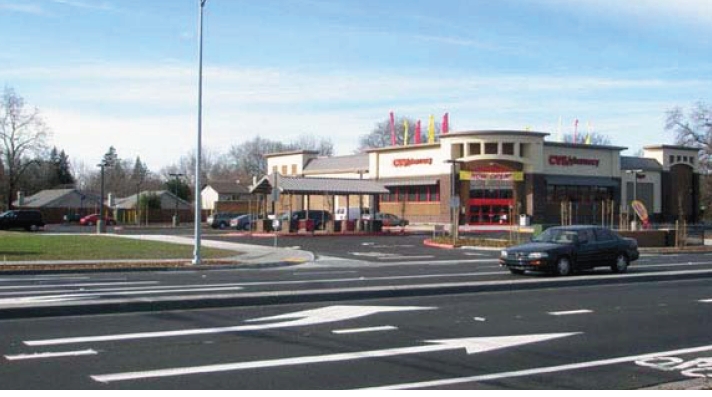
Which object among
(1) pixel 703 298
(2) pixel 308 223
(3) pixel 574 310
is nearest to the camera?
(3) pixel 574 310

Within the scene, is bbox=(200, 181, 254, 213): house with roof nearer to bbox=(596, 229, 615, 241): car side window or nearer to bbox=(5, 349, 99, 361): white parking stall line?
bbox=(596, 229, 615, 241): car side window

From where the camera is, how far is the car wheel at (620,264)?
22.3 meters

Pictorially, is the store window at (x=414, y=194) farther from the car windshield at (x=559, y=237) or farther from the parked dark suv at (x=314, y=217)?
the car windshield at (x=559, y=237)

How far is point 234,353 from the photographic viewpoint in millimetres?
9242

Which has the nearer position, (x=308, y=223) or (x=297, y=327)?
(x=297, y=327)

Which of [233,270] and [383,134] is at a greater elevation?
[383,134]

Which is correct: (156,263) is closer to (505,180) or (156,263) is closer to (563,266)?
(563,266)

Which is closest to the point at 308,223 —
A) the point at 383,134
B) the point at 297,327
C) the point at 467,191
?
the point at 467,191

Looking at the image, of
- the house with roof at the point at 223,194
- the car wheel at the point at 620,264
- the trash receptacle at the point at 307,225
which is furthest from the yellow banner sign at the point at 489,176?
the car wheel at the point at 620,264

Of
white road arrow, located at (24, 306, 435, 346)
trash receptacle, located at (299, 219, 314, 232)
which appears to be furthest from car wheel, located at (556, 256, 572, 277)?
trash receptacle, located at (299, 219, 314, 232)

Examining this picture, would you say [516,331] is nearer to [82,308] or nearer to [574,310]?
[574,310]

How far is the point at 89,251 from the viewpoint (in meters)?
30.1

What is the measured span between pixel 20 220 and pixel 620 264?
49714 millimetres

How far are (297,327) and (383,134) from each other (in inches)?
4725
